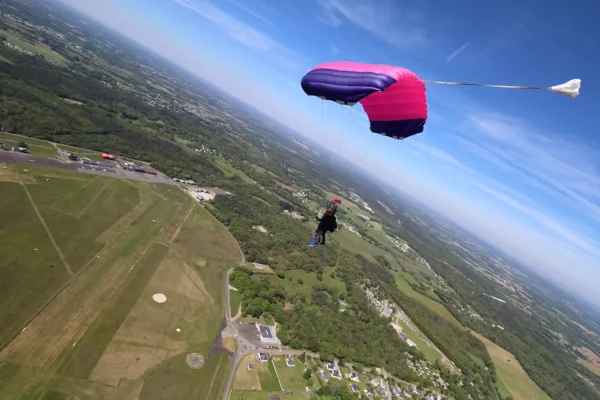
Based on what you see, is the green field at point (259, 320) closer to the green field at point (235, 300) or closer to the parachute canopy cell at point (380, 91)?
the green field at point (235, 300)

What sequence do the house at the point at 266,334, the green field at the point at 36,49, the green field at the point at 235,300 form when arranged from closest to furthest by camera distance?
the house at the point at 266,334 < the green field at the point at 235,300 < the green field at the point at 36,49

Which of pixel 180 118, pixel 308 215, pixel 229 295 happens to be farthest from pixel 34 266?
pixel 180 118

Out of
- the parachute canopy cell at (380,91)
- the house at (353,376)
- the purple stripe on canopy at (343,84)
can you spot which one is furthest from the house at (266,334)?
the purple stripe on canopy at (343,84)

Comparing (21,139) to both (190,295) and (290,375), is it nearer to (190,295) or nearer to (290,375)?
(190,295)

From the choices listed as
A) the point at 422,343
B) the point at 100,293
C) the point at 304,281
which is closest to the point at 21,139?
the point at 100,293

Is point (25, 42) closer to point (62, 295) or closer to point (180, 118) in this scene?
point (180, 118)

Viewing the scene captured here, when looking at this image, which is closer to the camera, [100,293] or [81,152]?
[100,293]

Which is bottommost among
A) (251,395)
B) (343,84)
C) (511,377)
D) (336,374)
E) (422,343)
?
(251,395)
